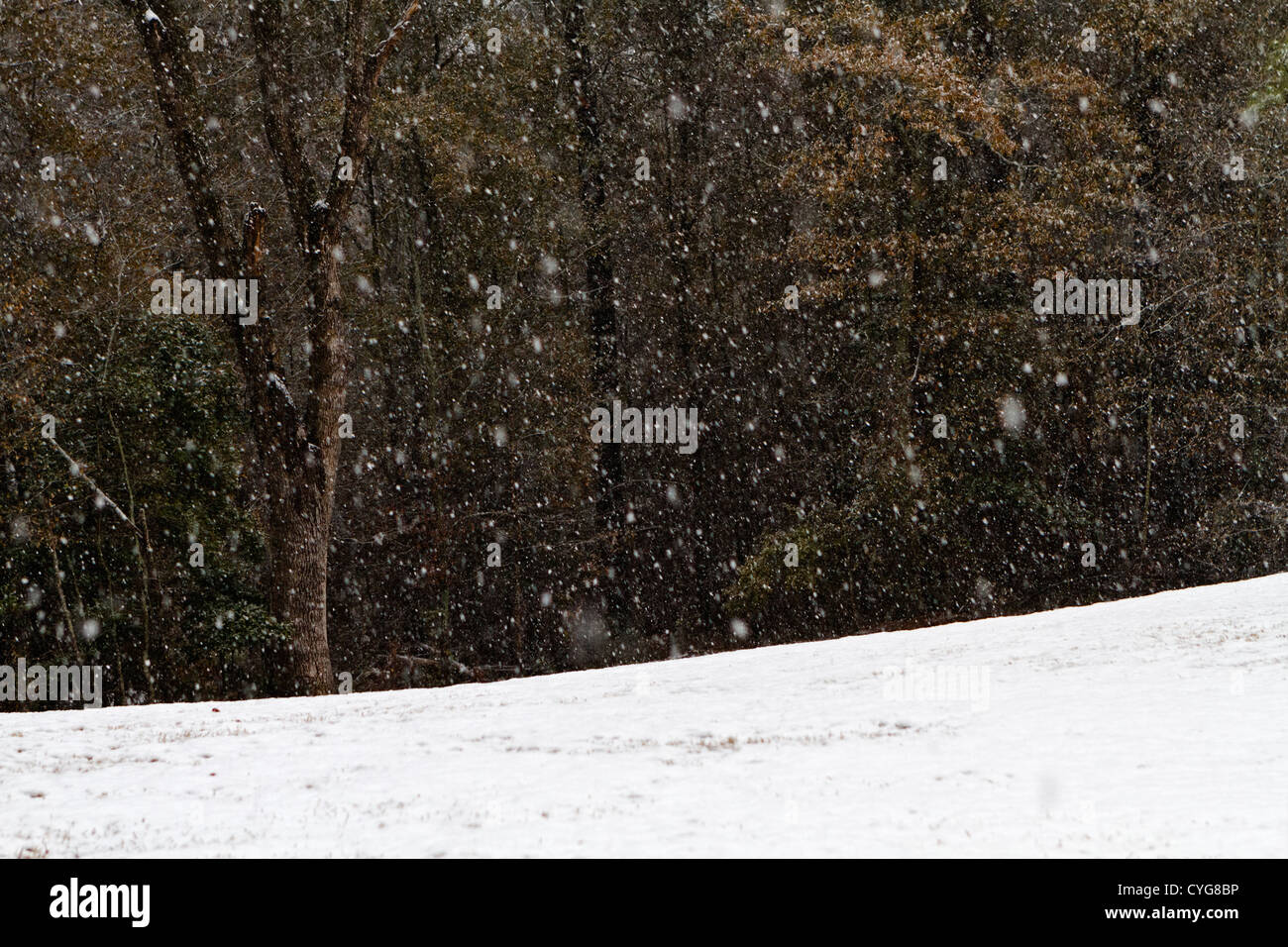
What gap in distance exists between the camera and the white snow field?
16.2ft

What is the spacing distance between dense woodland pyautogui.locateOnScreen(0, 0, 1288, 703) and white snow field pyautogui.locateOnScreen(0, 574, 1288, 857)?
241 inches

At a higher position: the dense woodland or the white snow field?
the dense woodland

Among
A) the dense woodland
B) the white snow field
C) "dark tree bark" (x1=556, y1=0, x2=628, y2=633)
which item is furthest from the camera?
"dark tree bark" (x1=556, y1=0, x2=628, y2=633)

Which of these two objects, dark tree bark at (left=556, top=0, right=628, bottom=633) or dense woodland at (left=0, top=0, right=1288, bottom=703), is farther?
dark tree bark at (left=556, top=0, right=628, bottom=633)

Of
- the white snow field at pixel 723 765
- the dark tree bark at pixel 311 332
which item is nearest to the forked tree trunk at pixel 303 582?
the dark tree bark at pixel 311 332

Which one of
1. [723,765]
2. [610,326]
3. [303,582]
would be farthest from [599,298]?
[723,765]

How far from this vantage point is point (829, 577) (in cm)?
1967

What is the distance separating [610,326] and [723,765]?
1781 cm

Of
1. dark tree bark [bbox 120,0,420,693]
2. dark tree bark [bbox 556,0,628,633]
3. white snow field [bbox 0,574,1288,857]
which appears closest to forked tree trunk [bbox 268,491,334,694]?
dark tree bark [bbox 120,0,420,693]

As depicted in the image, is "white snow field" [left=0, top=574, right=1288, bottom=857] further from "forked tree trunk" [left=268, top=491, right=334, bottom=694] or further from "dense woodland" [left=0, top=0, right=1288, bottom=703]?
"dense woodland" [left=0, top=0, right=1288, bottom=703]

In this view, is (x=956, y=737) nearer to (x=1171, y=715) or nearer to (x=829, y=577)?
(x=1171, y=715)

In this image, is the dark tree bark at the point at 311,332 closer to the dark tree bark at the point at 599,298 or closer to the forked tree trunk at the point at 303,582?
the forked tree trunk at the point at 303,582
